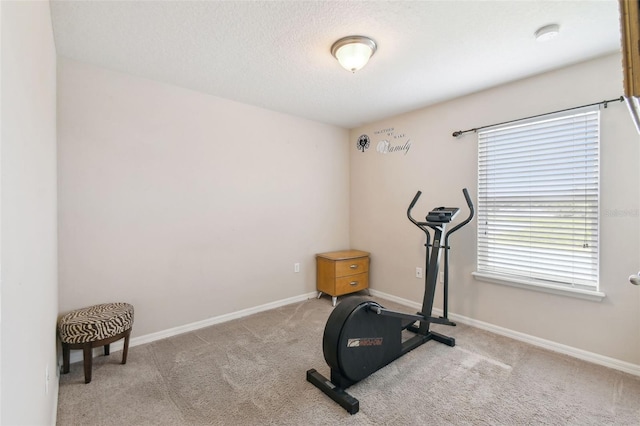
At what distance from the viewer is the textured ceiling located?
5.77 ft

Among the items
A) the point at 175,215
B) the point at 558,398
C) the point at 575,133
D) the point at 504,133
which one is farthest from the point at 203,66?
the point at 558,398

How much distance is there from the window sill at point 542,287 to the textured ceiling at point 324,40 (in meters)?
1.87

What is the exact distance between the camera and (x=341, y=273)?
3.74 m

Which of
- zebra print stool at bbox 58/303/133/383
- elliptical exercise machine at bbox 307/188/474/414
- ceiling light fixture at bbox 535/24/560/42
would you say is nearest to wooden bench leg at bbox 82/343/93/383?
zebra print stool at bbox 58/303/133/383

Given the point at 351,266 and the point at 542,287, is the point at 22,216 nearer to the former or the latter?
the point at 351,266

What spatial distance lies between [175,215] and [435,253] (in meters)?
2.53

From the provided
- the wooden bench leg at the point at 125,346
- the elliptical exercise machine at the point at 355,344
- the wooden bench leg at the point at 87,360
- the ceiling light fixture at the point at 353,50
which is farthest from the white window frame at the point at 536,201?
the wooden bench leg at the point at 87,360

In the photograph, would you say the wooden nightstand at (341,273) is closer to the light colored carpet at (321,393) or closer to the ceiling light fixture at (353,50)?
the light colored carpet at (321,393)

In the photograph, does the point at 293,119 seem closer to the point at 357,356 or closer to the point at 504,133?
the point at 504,133

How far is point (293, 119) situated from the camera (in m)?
3.77

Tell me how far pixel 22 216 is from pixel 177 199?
189cm

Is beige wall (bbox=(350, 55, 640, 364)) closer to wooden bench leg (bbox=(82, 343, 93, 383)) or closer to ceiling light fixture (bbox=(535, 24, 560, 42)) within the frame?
ceiling light fixture (bbox=(535, 24, 560, 42))

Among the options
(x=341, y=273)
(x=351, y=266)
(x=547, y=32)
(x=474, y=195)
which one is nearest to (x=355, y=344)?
(x=341, y=273)

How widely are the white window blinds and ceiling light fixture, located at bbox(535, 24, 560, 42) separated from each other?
780 millimetres
